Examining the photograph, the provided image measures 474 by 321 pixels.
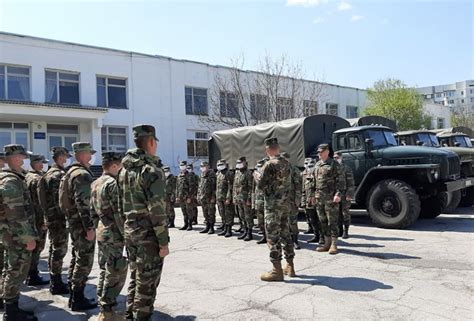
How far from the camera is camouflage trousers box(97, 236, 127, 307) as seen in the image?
4.41m

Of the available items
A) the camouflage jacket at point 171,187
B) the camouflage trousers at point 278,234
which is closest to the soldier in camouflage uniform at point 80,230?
the camouflage trousers at point 278,234

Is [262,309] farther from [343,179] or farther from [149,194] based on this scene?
[343,179]

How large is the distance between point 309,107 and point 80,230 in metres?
22.4

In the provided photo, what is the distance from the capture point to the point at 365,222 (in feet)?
37.0

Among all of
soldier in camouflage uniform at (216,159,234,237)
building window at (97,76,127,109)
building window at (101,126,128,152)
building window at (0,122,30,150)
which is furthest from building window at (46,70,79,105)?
soldier in camouflage uniform at (216,159,234,237)

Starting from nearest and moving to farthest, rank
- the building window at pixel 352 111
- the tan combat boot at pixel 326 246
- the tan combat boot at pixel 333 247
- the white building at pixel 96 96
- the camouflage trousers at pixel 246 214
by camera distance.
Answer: the tan combat boot at pixel 333 247
the tan combat boot at pixel 326 246
the camouflage trousers at pixel 246 214
the white building at pixel 96 96
the building window at pixel 352 111

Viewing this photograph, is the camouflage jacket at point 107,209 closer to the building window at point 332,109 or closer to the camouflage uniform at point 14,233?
the camouflage uniform at point 14,233

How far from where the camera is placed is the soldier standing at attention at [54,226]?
5883 millimetres

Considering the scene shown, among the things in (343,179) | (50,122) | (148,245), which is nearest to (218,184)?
(343,179)

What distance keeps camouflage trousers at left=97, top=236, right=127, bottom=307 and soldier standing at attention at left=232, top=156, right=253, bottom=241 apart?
16.7 ft

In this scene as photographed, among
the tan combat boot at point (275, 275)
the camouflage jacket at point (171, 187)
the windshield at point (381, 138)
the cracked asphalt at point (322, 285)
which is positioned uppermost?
the windshield at point (381, 138)

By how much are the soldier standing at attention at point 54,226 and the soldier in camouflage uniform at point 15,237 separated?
902 mm

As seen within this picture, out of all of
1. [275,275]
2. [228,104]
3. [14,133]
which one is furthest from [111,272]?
[228,104]

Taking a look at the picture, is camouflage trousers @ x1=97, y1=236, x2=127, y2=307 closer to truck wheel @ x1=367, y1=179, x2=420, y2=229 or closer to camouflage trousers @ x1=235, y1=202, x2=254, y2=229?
camouflage trousers @ x1=235, y1=202, x2=254, y2=229
